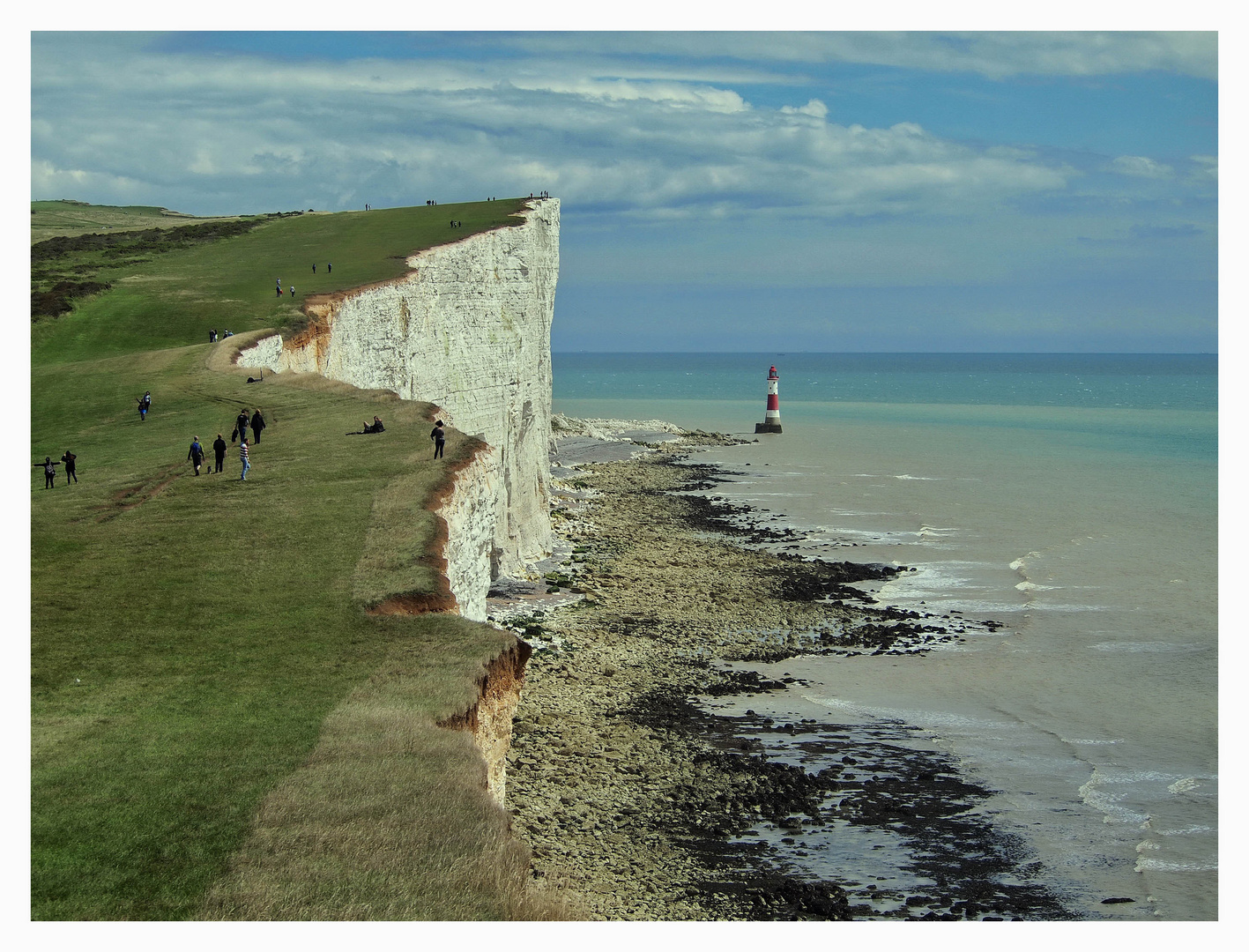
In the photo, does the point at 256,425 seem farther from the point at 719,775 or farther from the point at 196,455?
the point at 719,775

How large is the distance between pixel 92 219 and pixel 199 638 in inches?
3765

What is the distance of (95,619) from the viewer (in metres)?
18.2

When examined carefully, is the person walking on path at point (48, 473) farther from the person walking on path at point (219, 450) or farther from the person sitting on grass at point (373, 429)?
the person sitting on grass at point (373, 429)

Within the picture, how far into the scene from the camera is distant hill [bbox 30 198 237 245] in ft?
266

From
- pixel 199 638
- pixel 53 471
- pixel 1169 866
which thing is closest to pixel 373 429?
pixel 53 471

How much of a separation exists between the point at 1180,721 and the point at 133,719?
26.0 metres

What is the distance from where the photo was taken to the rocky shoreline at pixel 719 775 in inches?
782

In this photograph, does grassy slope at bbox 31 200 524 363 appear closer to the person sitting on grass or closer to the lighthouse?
the person sitting on grass

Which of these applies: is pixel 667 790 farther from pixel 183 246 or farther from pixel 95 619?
pixel 183 246

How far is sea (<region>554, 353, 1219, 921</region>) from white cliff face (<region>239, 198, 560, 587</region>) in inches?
565

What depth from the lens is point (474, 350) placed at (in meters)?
47.4

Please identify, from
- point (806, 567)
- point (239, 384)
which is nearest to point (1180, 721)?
point (806, 567)

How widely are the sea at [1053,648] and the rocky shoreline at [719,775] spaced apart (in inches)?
33.3

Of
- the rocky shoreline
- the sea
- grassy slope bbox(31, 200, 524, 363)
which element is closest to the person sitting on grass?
the rocky shoreline
